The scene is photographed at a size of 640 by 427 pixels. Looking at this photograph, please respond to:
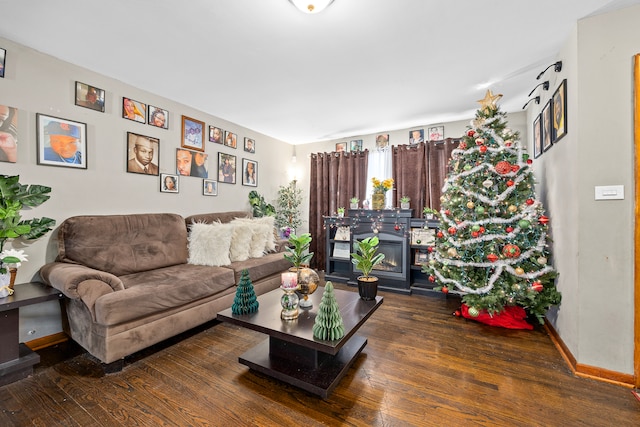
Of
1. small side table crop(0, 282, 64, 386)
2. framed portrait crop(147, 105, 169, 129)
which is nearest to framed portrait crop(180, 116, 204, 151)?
framed portrait crop(147, 105, 169, 129)

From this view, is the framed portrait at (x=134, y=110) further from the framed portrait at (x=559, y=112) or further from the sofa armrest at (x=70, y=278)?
→ the framed portrait at (x=559, y=112)

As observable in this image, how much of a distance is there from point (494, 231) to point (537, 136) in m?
1.35

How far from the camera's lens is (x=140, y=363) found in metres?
2.05

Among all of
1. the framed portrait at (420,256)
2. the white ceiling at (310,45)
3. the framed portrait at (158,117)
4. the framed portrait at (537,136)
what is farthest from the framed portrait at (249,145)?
the framed portrait at (537,136)

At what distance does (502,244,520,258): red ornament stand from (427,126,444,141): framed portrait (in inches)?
84.4

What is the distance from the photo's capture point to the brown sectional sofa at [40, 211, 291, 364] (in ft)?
6.35

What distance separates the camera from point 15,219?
2.09 metres

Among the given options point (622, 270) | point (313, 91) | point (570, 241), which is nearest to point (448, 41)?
point (313, 91)

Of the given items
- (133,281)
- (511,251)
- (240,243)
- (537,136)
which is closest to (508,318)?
(511,251)

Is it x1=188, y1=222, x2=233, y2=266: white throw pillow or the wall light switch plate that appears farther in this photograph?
x1=188, y1=222, x2=233, y2=266: white throw pillow

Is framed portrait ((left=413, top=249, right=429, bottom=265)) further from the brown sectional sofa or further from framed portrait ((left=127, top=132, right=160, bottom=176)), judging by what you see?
framed portrait ((left=127, top=132, right=160, bottom=176))

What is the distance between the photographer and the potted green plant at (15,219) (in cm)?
196

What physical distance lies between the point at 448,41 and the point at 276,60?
1449 millimetres

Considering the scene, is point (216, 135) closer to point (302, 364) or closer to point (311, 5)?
point (311, 5)
